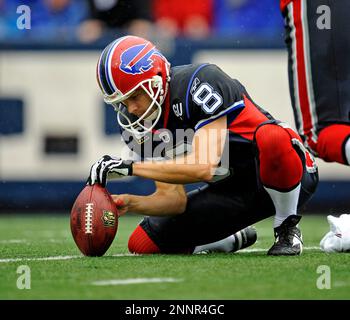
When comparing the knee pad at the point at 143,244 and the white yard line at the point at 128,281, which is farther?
the knee pad at the point at 143,244

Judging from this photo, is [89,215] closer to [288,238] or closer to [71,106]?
[288,238]

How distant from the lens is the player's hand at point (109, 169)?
354cm

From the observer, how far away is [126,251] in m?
4.12

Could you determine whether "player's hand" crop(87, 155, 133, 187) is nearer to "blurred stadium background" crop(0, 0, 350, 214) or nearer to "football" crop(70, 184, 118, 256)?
"football" crop(70, 184, 118, 256)

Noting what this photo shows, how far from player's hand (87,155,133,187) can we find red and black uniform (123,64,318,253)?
311 millimetres

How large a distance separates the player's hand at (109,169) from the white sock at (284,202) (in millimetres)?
586

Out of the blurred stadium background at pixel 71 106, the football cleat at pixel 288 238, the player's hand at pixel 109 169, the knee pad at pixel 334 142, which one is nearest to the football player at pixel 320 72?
the knee pad at pixel 334 142

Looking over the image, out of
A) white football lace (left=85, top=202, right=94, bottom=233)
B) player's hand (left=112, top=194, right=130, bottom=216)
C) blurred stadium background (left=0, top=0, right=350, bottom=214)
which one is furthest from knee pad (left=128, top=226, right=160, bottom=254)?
blurred stadium background (left=0, top=0, right=350, bottom=214)

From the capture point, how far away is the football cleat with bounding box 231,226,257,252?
4047mm

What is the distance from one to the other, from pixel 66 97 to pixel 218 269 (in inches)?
172

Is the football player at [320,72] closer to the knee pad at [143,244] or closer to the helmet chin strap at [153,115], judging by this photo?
the helmet chin strap at [153,115]

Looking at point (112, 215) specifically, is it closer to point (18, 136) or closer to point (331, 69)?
point (331, 69)

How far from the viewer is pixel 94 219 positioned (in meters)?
3.58

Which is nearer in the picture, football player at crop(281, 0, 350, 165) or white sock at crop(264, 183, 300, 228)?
football player at crop(281, 0, 350, 165)
